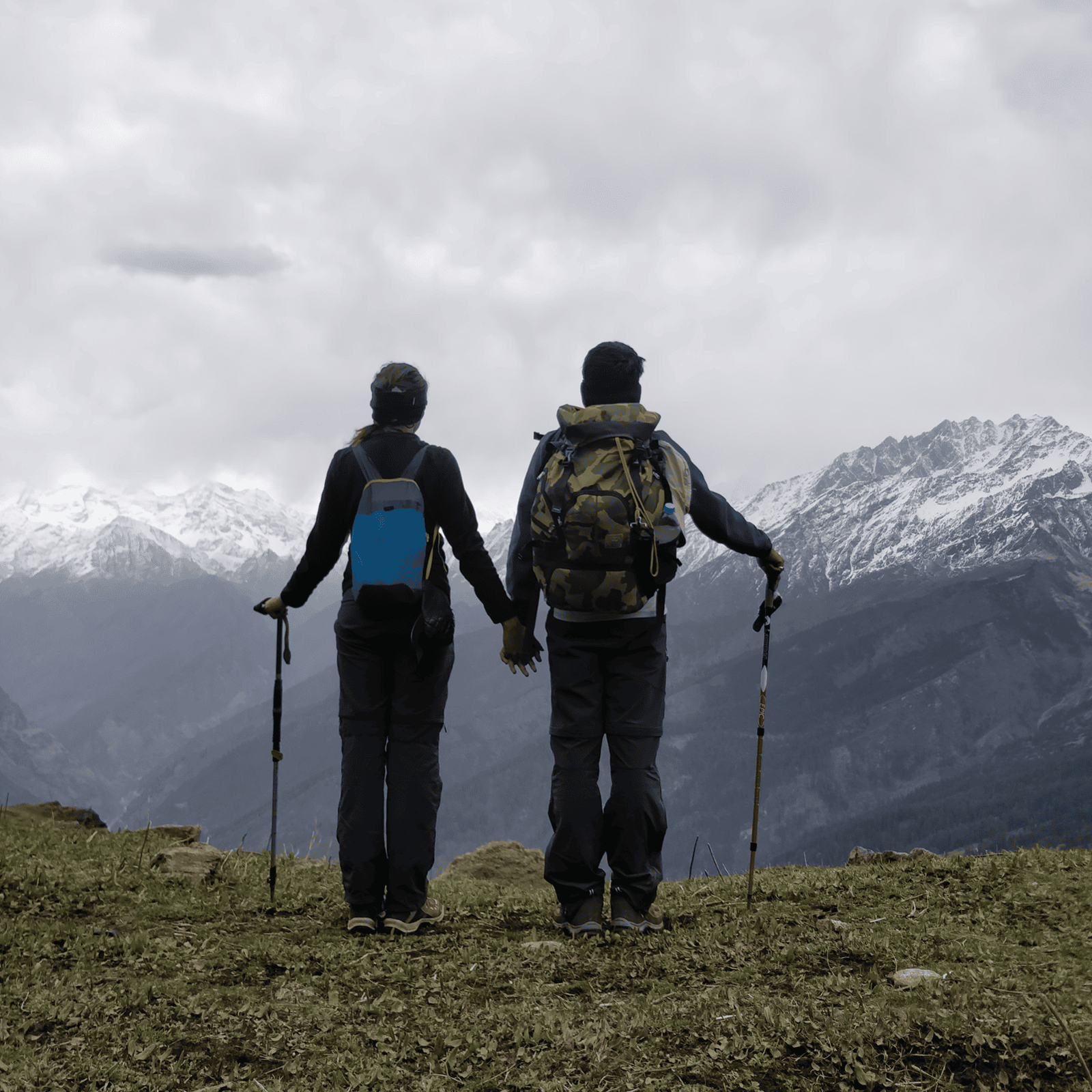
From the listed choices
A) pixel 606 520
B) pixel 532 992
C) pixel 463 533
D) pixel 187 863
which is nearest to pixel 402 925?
pixel 532 992

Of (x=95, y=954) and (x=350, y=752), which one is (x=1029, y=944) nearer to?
(x=350, y=752)

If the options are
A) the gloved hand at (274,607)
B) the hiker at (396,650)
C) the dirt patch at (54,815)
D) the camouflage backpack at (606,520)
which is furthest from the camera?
the dirt patch at (54,815)

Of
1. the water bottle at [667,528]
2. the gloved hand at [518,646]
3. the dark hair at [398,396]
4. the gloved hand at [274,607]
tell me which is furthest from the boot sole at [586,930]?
the dark hair at [398,396]

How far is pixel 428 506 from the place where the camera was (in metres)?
6.66

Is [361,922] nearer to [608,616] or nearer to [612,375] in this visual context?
[608,616]

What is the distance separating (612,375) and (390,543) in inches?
74.1

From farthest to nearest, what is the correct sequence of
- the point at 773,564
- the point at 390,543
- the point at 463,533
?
1. the point at 773,564
2. the point at 463,533
3. the point at 390,543

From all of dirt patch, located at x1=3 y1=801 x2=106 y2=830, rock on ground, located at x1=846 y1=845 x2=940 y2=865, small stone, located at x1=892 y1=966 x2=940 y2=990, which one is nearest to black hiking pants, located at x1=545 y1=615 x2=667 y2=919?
small stone, located at x1=892 y1=966 x2=940 y2=990

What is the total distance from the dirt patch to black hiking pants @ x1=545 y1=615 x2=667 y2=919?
6.18 metres

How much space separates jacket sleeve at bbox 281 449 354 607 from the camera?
6.74 m

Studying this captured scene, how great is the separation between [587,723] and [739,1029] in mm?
2466

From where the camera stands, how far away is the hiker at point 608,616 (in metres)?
6.16

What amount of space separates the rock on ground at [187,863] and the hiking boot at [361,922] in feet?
5.91

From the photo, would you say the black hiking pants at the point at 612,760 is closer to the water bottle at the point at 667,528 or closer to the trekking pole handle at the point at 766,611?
the water bottle at the point at 667,528
